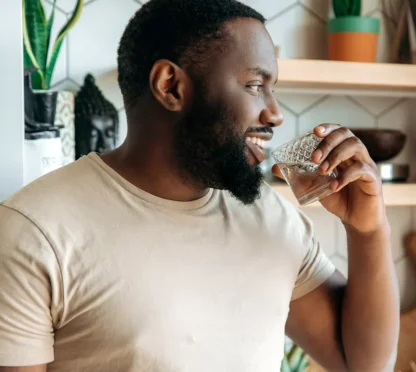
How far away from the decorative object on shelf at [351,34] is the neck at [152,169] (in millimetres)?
674

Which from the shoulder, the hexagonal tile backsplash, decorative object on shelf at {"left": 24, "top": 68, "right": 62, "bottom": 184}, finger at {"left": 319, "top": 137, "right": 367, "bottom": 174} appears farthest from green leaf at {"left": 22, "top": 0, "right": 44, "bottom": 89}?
finger at {"left": 319, "top": 137, "right": 367, "bottom": 174}

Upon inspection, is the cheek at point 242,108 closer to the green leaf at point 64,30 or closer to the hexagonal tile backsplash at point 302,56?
the green leaf at point 64,30

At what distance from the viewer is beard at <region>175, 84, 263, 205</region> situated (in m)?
0.82

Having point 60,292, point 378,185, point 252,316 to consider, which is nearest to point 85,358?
point 60,292

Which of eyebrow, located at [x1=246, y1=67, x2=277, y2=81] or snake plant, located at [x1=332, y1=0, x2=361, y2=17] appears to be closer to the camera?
eyebrow, located at [x1=246, y1=67, x2=277, y2=81]

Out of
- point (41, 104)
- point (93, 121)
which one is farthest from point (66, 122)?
A: point (41, 104)

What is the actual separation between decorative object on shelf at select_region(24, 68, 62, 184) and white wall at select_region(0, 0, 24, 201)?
143 mm

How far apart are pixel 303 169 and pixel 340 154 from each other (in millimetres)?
63

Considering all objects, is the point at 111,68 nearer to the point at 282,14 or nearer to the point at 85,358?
the point at 282,14

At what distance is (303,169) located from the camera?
2.81 feet

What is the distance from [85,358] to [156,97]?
33 cm

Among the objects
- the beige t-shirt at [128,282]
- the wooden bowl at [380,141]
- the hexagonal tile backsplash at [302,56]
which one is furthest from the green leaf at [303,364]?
the beige t-shirt at [128,282]

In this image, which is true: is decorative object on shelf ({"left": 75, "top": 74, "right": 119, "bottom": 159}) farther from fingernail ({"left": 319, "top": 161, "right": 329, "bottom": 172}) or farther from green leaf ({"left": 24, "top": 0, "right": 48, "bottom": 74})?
fingernail ({"left": 319, "top": 161, "right": 329, "bottom": 172})

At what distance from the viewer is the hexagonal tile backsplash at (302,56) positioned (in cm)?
138
